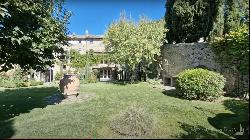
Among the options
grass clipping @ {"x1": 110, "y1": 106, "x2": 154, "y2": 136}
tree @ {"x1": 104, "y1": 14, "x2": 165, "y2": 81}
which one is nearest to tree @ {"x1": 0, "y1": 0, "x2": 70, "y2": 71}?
grass clipping @ {"x1": 110, "y1": 106, "x2": 154, "y2": 136}

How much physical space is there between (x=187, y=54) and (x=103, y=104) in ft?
44.3

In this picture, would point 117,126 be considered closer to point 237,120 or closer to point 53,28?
point 237,120

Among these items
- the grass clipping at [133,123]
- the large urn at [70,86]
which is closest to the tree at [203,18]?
the large urn at [70,86]

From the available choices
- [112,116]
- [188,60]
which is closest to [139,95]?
[112,116]

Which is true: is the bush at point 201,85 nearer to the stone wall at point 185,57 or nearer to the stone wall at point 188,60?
the stone wall at point 188,60

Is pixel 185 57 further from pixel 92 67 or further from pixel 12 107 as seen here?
pixel 92 67

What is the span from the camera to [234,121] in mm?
16672

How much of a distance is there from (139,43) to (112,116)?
18.4 meters

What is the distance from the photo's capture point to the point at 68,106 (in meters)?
19.7

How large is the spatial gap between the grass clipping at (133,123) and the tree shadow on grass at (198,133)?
4.38 feet

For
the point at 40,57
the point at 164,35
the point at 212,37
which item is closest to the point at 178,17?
the point at 164,35

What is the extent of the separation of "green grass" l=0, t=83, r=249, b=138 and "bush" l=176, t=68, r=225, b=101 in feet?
2.47

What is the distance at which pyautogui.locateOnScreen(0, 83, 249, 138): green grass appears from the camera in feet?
44.5

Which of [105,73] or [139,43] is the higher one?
[139,43]
